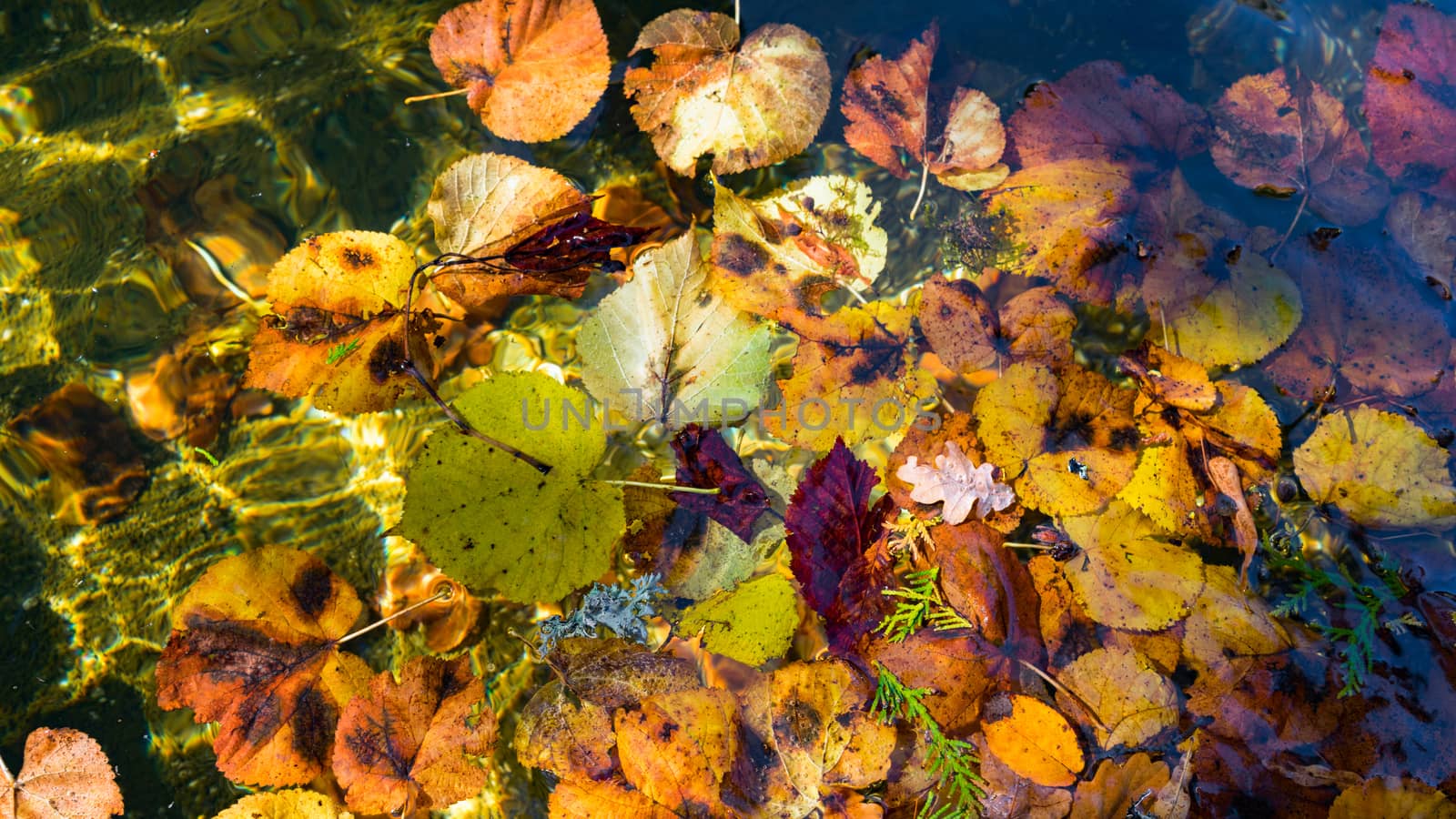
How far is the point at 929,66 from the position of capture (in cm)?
218

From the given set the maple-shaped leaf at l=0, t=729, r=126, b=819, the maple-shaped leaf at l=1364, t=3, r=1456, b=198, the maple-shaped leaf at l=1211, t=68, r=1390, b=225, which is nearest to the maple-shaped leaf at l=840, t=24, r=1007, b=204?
the maple-shaped leaf at l=1211, t=68, r=1390, b=225

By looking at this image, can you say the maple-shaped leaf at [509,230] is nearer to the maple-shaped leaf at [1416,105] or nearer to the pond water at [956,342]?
the pond water at [956,342]

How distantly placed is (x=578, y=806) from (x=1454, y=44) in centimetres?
299

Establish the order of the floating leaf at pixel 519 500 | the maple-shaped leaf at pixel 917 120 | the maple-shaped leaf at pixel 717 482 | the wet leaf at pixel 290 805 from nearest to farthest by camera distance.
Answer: the floating leaf at pixel 519 500, the wet leaf at pixel 290 805, the maple-shaped leaf at pixel 717 482, the maple-shaped leaf at pixel 917 120

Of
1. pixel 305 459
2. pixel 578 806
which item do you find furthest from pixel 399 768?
pixel 305 459

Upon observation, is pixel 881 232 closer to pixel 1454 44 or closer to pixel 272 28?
pixel 1454 44

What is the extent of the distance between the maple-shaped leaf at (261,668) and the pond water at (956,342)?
12cm

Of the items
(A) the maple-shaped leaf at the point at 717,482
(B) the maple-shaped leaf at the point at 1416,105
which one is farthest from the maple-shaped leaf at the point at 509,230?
(B) the maple-shaped leaf at the point at 1416,105

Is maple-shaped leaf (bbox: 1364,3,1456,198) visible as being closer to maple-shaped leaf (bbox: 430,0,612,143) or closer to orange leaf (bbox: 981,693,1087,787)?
orange leaf (bbox: 981,693,1087,787)

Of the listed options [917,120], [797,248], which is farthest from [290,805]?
[917,120]

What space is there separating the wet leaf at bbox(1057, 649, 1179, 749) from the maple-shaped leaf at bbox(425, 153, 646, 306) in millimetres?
1586

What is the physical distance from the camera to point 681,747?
1.89m

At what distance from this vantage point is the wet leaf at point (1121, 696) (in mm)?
1913

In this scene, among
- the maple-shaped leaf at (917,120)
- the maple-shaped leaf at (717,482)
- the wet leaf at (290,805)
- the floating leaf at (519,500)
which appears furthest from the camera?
the maple-shaped leaf at (917,120)
